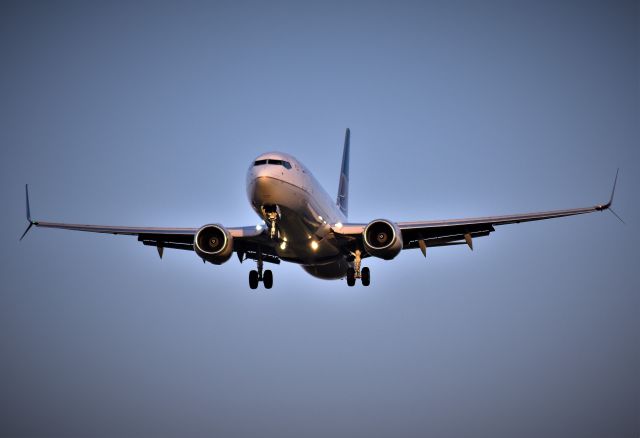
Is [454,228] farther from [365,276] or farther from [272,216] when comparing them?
[272,216]

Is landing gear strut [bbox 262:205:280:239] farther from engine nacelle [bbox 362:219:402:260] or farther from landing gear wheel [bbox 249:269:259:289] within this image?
landing gear wheel [bbox 249:269:259:289]

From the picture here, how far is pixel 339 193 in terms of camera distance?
59156 mm

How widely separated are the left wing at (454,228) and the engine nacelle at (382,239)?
122 centimetres

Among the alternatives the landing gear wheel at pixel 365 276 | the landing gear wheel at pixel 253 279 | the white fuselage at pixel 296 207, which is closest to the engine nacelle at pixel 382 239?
the white fuselage at pixel 296 207

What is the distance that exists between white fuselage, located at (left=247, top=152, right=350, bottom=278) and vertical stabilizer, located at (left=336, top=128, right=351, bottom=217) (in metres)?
13.9

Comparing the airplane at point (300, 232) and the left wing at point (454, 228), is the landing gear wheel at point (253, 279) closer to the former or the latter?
the airplane at point (300, 232)

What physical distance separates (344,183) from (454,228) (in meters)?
21.5

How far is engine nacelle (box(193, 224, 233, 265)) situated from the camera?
3750cm

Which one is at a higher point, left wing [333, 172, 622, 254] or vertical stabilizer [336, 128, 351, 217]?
vertical stabilizer [336, 128, 351, 217]

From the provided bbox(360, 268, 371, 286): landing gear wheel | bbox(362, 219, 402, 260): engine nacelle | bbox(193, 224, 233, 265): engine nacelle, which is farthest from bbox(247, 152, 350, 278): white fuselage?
bbox(193, 224, 233, 265): engine nacelle

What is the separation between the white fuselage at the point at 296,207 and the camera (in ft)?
114

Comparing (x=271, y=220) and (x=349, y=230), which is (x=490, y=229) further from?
(x=271, y=220)

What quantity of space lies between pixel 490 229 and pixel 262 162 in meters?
12.0

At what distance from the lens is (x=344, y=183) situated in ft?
200
